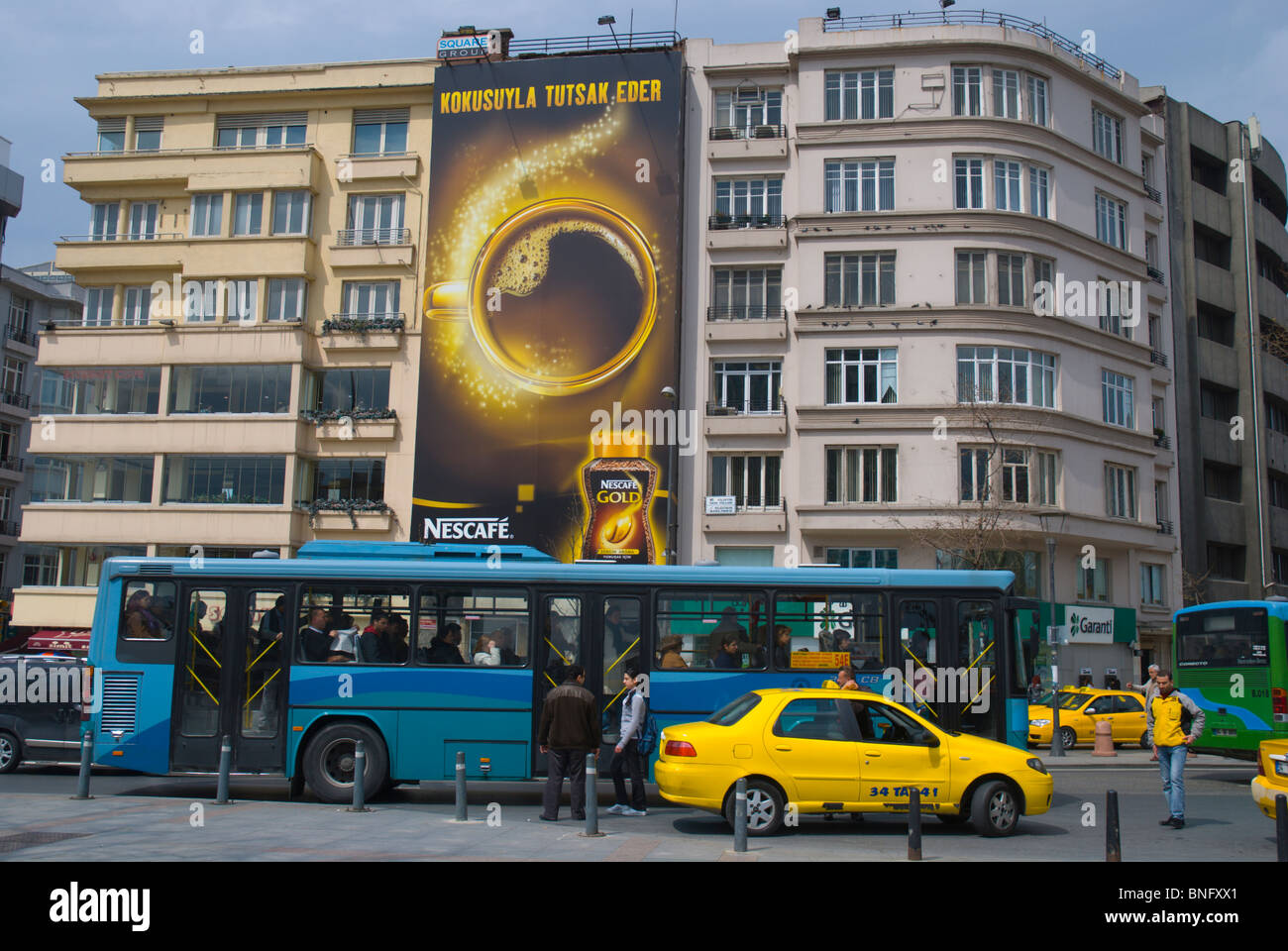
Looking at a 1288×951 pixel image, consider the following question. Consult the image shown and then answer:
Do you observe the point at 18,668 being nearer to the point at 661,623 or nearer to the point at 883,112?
the point at 661,623

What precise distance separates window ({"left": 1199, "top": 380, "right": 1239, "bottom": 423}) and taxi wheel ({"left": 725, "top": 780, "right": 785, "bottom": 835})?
3897 cm

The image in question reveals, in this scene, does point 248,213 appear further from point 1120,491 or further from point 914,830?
point 914,830

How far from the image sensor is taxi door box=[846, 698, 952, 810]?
469 inches

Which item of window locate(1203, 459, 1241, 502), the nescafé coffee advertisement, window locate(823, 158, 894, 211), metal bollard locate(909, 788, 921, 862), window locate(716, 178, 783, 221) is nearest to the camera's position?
metal bollard locate(909, 788, 921, 862)

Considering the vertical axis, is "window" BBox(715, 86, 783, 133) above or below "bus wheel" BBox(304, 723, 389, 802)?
above

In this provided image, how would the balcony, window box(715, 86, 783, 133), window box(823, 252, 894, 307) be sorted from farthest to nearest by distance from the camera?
1. the balcony
2. window box(715, 86, 783, 133)
3. window box(823, 252, 894, 307)

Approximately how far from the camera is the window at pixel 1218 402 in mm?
44625

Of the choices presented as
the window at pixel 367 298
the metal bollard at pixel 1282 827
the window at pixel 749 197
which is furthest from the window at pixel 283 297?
the metal bollard at pixel 1282 827

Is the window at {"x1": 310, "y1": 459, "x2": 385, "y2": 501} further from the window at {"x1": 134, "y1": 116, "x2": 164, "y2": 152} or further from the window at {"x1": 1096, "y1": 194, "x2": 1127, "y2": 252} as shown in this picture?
the window at {"x1": 1096, "y1": 194, "x2": 1127, "y2": 252}

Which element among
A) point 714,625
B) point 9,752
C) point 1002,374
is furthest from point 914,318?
point 9,752

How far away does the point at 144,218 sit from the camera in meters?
39.3

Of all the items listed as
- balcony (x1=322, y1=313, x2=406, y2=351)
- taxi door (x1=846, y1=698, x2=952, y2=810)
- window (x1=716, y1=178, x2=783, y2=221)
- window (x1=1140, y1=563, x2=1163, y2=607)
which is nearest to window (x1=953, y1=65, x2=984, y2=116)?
window (x1=716, y1=178, x2=783, y2=221)

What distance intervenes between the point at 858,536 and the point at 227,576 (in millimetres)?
22816
